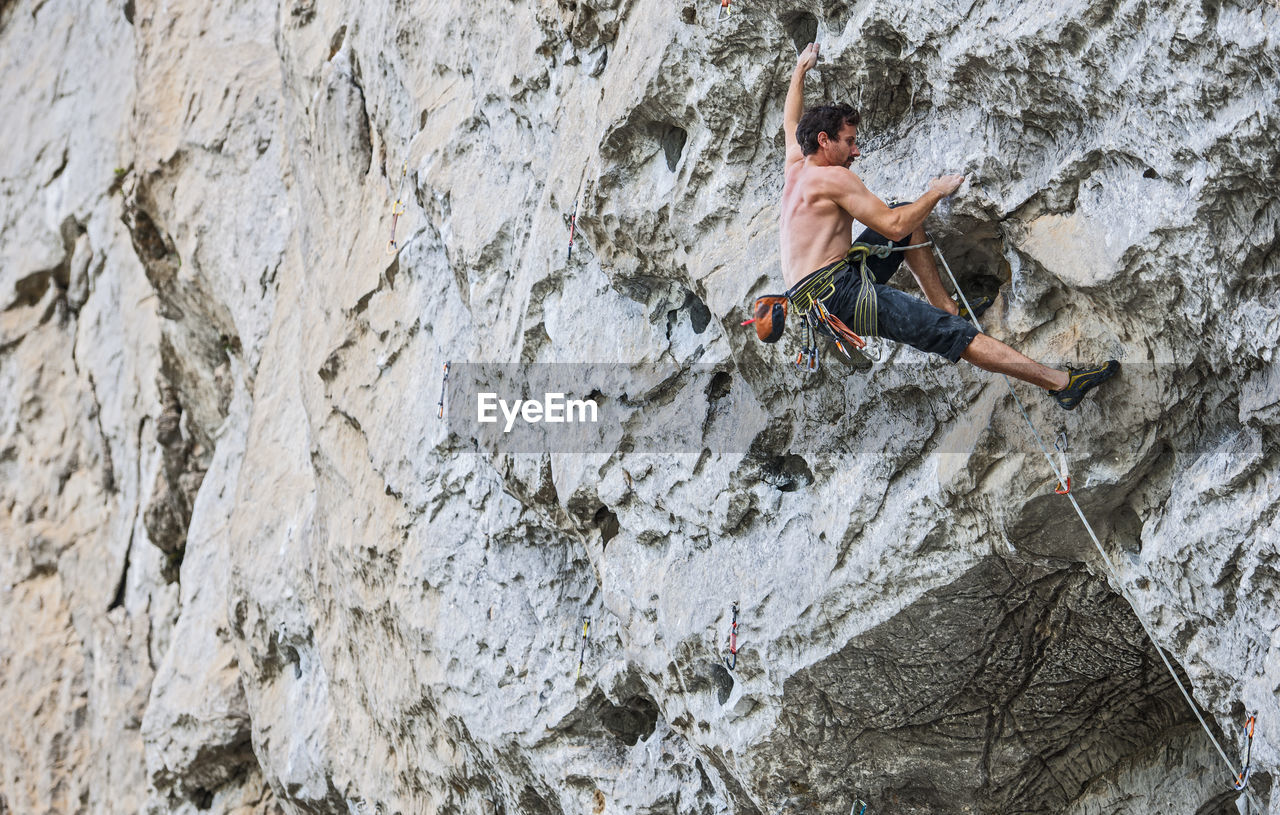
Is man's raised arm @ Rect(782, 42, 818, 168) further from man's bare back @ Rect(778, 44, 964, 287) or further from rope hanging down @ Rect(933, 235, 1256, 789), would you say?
rope hanging down @ Rect(933, 235, 1256, 789)

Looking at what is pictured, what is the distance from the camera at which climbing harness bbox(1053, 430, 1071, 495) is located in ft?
14.6

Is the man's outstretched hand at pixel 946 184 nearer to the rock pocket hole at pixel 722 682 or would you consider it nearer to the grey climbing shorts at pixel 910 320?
the grey climbing shorts at pixel 910 320

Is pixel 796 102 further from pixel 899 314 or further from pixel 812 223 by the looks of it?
pixel 899 314

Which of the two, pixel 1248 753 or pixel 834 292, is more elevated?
pixel 834 292

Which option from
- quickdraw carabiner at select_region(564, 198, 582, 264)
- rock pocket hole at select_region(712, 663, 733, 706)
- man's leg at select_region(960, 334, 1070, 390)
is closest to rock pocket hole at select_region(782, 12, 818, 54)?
quickdraw carabiner at select_region(564, 198, 582, 264)

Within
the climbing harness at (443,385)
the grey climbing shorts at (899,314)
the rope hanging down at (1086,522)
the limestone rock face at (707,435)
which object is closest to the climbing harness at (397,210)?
the limestone rock face at (707,435)

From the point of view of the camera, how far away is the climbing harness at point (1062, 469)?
4.46m

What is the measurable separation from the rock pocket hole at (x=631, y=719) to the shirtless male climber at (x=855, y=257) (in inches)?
103

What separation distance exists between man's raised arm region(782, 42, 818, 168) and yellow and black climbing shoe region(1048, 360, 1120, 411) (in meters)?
1.29

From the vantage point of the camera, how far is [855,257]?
15.5ft

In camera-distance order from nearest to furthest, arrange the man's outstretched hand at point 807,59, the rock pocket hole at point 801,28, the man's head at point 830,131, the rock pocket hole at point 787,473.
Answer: the man's head at point 830,131 → the man's outstretched hand at point 807,59 → the rock pocket hole at point 801,28 → the rock pocket hole at point 787,473

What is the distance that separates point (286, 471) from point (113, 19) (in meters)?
7.37

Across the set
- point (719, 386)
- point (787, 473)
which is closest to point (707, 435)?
point (719, 386)

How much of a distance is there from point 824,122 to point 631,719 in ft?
10.8
